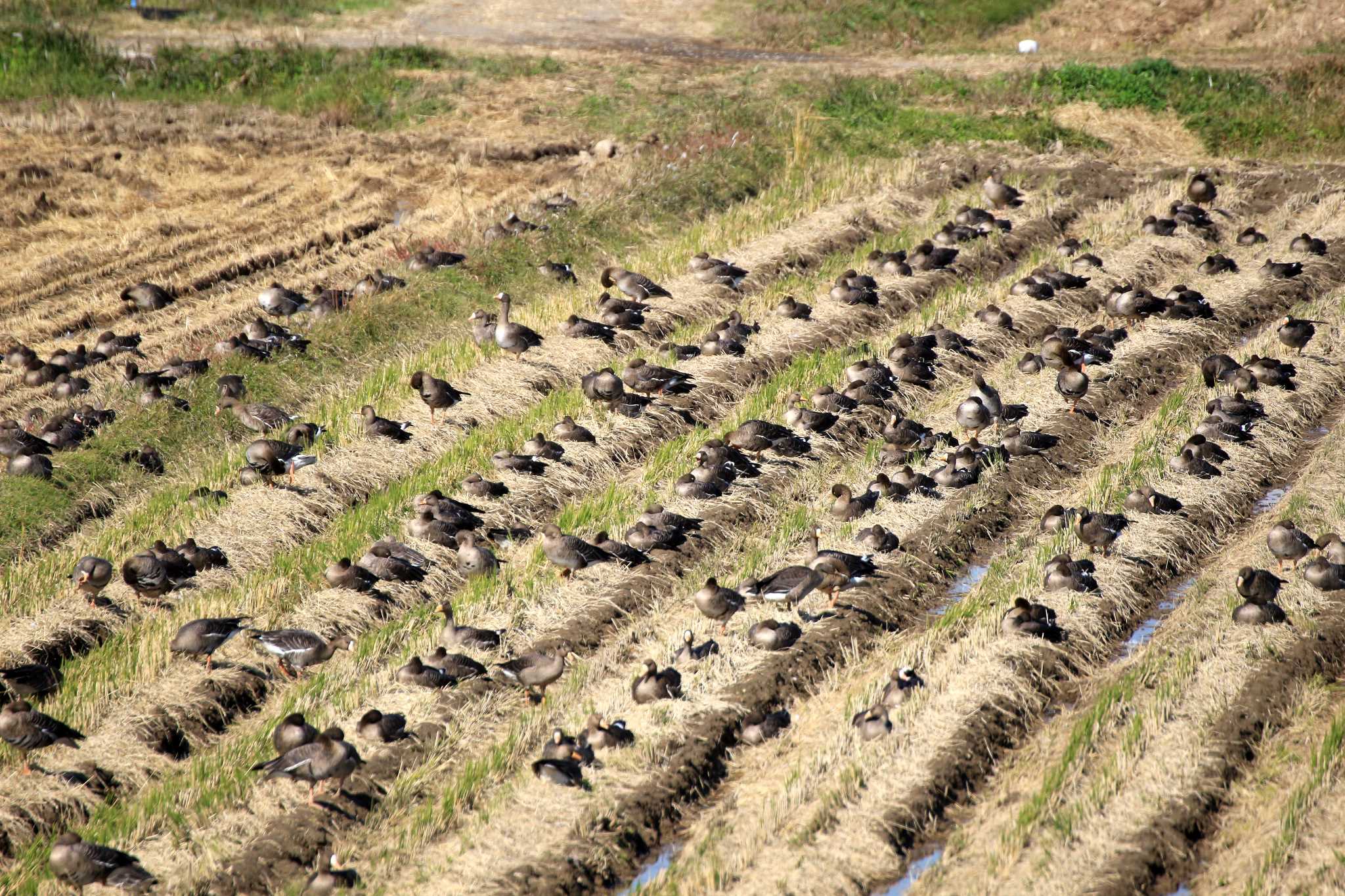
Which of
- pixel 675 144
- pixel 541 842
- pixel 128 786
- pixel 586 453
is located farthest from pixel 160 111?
pixel 541 842

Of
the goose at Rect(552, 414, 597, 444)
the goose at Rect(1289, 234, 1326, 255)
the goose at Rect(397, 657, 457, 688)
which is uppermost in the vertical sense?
the goose at Rect(1289, 234, 1326, 255)

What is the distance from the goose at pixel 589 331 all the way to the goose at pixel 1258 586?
968 cm

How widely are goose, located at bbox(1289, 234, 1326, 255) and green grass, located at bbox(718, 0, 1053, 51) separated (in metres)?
16.6

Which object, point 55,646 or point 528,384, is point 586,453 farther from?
point 55,646

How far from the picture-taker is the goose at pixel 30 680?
40.7 ft

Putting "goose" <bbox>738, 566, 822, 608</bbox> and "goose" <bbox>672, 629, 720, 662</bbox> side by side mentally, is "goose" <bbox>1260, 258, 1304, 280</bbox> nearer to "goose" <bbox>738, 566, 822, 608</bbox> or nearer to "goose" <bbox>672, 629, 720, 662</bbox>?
"goose" <bbox>738, 566, 822, 608</bbox>

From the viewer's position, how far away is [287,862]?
35.1 ft

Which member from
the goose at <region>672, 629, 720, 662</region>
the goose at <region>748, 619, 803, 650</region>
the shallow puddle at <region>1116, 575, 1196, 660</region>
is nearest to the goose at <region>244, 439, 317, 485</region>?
the goose at <region>672, 629, 720, 662</region>

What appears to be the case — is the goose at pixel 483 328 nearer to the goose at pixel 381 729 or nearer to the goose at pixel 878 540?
the goose at pixel 878 540

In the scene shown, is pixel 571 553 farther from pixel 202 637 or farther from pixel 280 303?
pixel 280 303

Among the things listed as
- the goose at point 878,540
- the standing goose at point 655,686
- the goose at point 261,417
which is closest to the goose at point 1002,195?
the goose at point 878,540

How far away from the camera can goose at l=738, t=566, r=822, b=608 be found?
13688 millimetres

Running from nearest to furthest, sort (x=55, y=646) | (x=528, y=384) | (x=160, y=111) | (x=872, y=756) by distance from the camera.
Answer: (x=872, y=756), (x=55, y=646), (x=528, y=384), (x=160, y=111)

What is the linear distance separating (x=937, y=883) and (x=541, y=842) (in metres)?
3.11
